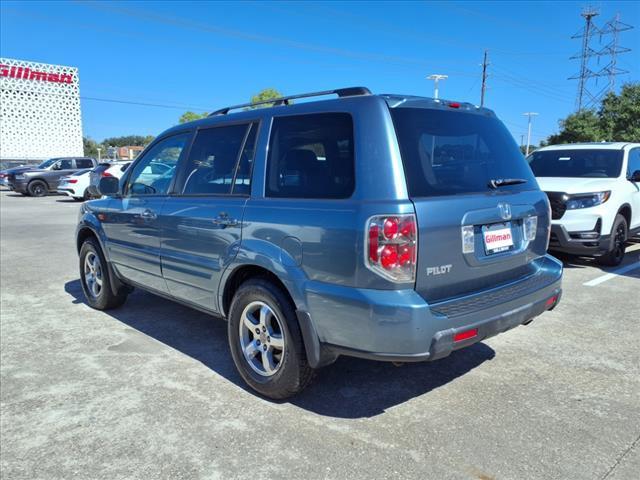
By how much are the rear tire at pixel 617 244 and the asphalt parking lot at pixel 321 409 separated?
7.14 feet

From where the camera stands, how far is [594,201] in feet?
21.4

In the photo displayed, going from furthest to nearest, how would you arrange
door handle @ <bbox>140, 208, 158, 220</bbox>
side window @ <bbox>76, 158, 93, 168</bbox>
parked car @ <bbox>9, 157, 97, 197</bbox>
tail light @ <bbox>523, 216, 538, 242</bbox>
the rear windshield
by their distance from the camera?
1. side window @ <bbox>76, 158, 93, 168</bbox>
2. parked car @ <bbox>9, 157, 97, 197</bbox>
3. door handle @ <bbox>140, 208, 158, 220</bbox>
4. tail light @ <bbox>523, 216, 538, 242</bbox>
5. the rear windshield

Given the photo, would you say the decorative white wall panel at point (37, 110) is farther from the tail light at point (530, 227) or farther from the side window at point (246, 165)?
the tail light at point (530, 227)

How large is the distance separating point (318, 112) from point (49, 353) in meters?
3.02

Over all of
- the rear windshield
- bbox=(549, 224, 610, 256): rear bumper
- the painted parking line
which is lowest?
the painted parking line

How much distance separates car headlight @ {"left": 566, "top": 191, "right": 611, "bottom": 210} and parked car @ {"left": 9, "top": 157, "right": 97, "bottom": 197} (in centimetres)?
2260

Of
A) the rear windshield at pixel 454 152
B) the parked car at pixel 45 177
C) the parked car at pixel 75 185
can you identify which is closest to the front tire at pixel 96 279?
the rear windshield at pixel 454 152

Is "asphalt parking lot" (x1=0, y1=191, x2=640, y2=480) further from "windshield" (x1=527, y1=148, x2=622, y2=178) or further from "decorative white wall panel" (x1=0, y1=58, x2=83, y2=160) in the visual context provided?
"decorative white wall panel" (x1=0, y1=58, x2=83, y2=160)

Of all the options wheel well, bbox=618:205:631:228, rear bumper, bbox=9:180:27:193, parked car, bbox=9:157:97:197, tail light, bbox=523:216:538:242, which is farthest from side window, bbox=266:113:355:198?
rear bumper, bbox=9:180:27:193

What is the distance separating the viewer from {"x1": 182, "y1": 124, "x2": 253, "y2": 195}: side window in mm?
3530

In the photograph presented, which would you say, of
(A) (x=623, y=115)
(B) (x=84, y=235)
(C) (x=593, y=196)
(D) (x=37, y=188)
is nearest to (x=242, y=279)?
(B) (x=84, y=235)

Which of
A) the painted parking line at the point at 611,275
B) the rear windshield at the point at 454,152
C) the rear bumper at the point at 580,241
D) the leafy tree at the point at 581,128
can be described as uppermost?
the leafy tree at the point at 581,128

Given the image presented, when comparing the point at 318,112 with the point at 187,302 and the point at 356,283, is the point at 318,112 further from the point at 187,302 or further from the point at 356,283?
the point at 187,302

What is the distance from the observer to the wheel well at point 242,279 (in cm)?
310
